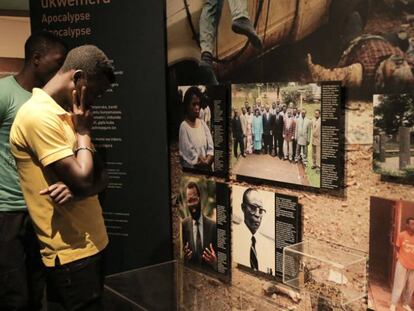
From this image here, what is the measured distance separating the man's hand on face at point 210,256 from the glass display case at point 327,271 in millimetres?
689

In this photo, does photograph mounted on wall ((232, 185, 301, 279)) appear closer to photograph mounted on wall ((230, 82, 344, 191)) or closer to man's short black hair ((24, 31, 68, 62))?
photograph mounted on wall ((230, 82, 344, 191))

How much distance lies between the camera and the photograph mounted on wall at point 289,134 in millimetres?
2225

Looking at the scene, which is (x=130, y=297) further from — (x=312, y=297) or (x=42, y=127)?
(x=42, y=127)

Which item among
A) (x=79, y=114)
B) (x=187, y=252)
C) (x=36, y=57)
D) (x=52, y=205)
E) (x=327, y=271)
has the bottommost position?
(x=187, y=252)

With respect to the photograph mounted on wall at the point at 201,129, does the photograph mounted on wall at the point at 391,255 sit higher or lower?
lower

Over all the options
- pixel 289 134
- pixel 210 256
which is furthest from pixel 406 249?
pixel 210 256

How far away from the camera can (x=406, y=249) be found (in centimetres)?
201

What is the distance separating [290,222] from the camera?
2494mm

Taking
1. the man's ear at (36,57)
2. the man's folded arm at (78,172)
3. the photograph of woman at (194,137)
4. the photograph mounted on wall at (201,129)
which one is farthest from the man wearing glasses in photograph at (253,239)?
the man's ear at (36,57)

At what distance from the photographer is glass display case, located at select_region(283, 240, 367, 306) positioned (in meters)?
2.19

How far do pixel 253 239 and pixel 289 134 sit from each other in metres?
0.64

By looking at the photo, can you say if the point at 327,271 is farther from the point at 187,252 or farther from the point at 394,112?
the point at 187,252

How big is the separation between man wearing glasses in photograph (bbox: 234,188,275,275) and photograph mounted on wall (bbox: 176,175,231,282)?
11cm

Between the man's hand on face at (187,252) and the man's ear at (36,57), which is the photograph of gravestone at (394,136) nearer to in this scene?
the man's hand on face at (187,252)
